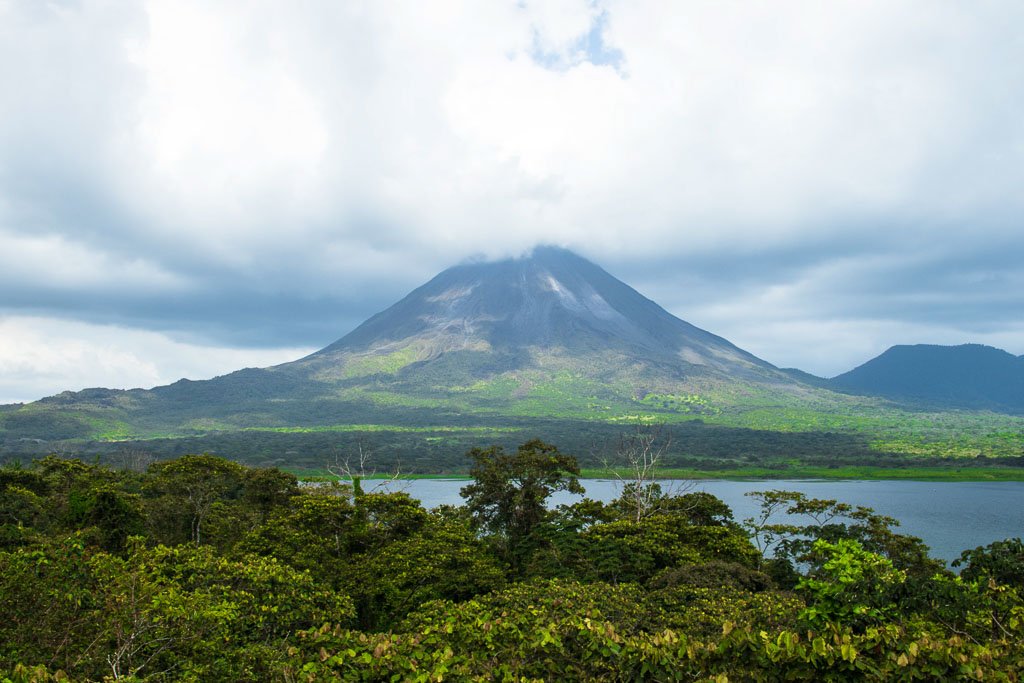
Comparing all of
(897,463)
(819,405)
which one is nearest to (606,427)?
(897,463)

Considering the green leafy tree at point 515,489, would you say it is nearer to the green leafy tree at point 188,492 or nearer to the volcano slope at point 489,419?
the green leafy tree at point 188,492

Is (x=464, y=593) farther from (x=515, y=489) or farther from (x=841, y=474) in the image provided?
(x=841, y=474)

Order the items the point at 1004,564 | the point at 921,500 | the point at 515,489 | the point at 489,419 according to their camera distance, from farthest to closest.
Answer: the point at 489,419 < the point at 921,500 < the point at 515,489 < the point at 1004,564

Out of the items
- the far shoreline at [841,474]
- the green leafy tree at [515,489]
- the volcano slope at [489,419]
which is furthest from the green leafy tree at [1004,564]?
the volcano slope at [489,419]

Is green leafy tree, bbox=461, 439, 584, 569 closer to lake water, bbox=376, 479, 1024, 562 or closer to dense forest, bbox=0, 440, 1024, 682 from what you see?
dense forest, bbox=0, 440, 1024, 682

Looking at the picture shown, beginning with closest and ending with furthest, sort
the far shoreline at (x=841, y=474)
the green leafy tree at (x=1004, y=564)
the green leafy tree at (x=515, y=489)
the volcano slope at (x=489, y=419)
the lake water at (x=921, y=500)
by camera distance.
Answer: the green leafy tree at (x=1004, y=564) < the green leafy tree at (x=515, y=489) < the lake water at (x=921, y=500) < the far shoreline at (x=841, y=474) < the volcano slope at (x=489, y=419)

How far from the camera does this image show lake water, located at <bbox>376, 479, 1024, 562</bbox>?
44281mm

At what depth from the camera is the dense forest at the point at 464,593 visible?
5566 mm

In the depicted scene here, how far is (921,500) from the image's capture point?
60.9 metres

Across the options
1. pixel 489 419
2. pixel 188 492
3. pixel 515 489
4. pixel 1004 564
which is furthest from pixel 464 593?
pixel 489 419

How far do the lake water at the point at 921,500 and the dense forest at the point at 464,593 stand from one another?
55.9 ft

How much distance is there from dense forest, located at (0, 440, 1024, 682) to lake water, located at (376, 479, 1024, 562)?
1704 cm

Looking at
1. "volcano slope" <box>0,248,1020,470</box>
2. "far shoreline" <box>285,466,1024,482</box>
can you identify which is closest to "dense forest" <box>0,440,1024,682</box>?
"far shoreline" <box>285,466,1024,482</box>

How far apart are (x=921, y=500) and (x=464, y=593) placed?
62.2 meters
